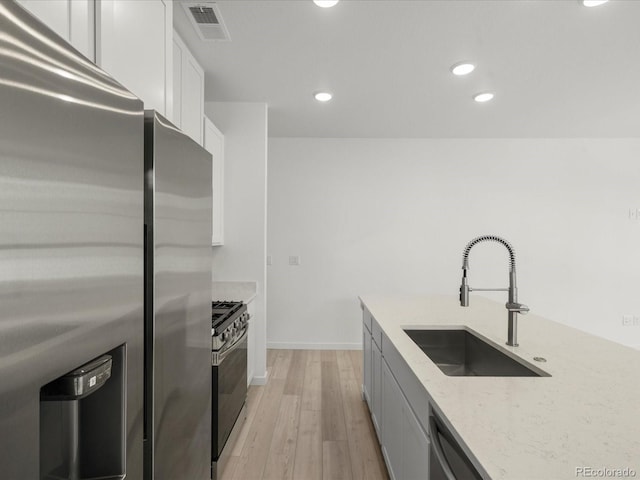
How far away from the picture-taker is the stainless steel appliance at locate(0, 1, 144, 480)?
0.48 m

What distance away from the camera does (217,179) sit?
3258 millimetres

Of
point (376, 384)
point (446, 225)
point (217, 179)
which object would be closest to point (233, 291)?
point (217, 179)

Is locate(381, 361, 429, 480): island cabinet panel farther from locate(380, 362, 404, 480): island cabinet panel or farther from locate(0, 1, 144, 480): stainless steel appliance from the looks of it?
locate(0, 1, 144, 480): stainless steel appliance

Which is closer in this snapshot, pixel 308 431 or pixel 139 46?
pixel 139 46

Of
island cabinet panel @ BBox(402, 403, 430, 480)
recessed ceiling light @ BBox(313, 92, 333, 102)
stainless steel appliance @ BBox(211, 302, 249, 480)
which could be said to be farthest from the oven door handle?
recessed ceiling light @ BBox(313, 92, 333, 102)

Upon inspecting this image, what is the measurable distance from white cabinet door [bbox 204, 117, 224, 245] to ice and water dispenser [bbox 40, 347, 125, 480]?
2.44m

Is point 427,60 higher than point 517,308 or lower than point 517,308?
higher

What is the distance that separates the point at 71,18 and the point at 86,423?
3.26 ft

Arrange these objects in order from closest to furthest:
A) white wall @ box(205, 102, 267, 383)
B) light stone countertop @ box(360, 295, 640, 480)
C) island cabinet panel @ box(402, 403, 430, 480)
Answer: light stone countertop @ box(360, 295, 640, 480)
island cabinet panel @ box(402, 403, 430, 480)
white wall @ box(205, 102, 267, 383)

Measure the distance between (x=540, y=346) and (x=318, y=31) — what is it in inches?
80.8

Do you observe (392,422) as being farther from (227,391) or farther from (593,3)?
(593,3)

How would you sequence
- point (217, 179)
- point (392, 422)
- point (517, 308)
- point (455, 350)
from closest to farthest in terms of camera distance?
1. point (517, 308)
2. point (392, 422)
3. point (455, 350)
4. point (217, 179)

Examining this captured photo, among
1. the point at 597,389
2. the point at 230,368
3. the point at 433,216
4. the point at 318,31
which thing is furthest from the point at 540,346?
the point at 433,216

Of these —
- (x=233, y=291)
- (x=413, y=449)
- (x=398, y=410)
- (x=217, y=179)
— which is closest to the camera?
(x=413, y=449)
